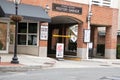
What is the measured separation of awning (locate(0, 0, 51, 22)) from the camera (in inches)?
1124

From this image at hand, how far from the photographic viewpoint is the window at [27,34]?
32.7m

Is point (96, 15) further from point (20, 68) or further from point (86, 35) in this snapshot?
point (20, 68)

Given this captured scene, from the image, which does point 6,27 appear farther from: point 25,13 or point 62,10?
point 62,10

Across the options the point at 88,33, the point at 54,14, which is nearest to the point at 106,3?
the point at 88,33

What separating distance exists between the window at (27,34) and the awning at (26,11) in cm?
188

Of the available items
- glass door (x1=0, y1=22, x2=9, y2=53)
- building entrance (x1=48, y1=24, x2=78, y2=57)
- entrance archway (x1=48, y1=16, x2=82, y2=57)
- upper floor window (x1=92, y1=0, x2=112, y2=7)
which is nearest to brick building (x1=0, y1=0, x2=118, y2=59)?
glass door (x1=0, y1=22, x2=9, y2=53)

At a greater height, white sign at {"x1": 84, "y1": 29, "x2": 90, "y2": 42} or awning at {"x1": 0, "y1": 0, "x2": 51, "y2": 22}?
awning at {"x1": 0, "y1": 0, "x2": 51, "y2": 22}

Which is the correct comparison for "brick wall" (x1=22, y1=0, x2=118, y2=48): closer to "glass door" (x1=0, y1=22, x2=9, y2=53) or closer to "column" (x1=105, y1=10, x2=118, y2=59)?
"column" (x1=105, y1=10, x2=118, y2=59)

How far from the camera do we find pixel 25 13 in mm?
29719

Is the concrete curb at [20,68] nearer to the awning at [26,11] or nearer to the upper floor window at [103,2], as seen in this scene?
the awning at [26,11]

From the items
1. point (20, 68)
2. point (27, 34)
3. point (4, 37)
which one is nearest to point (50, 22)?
point (27, 34)

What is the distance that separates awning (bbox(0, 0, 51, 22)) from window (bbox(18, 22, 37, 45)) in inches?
74.0

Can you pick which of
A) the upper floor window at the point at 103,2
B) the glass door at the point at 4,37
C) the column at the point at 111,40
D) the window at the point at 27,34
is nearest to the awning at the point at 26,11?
the window at the point at 27,34

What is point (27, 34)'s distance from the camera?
33125mm
